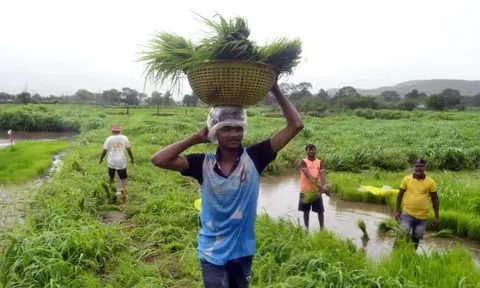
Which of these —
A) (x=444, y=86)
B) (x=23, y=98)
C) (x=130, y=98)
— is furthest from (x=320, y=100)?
(x=444, y=86)

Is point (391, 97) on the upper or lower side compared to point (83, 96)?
upper

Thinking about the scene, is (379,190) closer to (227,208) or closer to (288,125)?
(288,125)

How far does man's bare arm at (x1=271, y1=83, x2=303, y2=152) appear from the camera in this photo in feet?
8.09

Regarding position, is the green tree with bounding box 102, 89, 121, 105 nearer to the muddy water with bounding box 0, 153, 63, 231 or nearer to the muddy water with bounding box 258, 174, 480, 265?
the muddy water with bounding box 0, 153, 63, 231

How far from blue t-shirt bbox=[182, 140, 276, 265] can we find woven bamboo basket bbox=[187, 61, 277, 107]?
336 mm

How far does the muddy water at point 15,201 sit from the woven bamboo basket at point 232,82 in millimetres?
5710

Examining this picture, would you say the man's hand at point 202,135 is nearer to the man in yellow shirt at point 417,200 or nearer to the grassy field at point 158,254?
the grassy field at point 158,254

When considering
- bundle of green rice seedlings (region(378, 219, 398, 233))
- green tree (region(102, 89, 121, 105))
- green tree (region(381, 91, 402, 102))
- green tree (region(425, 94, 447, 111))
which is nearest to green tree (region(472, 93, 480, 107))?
green tree (region(381, 91, 402, 102))

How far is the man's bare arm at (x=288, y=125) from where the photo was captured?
2.47 metres

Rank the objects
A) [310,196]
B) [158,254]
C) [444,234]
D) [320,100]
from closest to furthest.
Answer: [158,254], [310,196], [444,234], [320,100]

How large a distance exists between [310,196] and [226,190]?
4.04 metres

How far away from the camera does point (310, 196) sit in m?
6.16

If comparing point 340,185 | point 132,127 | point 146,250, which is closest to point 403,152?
point 340,185

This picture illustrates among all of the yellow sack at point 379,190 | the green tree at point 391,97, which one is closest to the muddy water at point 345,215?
the yellow sack at point 379,190
